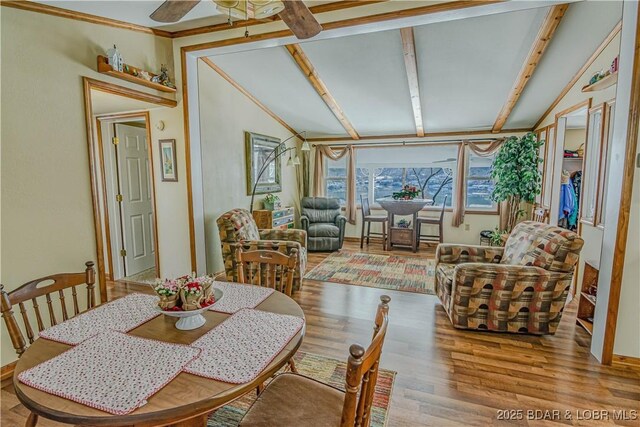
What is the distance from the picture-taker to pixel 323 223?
590 cm

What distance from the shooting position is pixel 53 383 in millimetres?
998

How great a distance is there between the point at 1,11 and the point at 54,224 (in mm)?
1440

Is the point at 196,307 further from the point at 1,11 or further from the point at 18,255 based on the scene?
the point at 1,11

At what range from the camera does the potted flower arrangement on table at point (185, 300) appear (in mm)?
1333

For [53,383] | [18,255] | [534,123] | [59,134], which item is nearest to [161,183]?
[59,134]

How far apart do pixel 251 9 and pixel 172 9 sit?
0.41m

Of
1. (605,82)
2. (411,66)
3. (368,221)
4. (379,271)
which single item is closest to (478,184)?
(368,221)

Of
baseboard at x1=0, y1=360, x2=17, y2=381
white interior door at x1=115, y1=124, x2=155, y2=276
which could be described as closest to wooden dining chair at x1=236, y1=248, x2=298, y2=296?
baseboard at x1=0, y1=360, x2=17, y2=381

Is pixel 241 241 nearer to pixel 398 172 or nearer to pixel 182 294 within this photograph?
pixel 182 294

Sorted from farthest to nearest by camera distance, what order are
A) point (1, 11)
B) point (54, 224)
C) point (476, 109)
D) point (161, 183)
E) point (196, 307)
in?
point (476, 109)
point (161, 183)
point (54, 224)
point (1, 11)
point (196, 307)

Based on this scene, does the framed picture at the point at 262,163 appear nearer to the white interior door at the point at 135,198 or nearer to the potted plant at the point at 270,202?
the potted plant at the point at 270,202

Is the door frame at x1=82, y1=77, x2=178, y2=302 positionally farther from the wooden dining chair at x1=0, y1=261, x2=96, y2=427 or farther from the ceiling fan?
the ceiling fan

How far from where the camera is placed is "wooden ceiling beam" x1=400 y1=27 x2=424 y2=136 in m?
3.21

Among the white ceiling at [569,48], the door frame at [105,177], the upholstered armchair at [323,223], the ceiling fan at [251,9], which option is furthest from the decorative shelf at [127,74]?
the white ceiling at [569,48]
